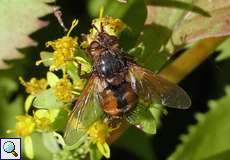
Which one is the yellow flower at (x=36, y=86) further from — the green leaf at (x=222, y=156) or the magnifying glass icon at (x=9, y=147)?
the green leaf at (x=222, y=156)

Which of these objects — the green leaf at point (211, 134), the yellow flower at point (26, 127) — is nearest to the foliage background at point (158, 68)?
the green leaf at point (211, 134)

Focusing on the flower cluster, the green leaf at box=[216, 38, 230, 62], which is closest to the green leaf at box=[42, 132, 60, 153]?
the flower cluster

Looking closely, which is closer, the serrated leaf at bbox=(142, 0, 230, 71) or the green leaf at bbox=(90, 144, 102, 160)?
the green leaf at bbox=(90, 144, 102, 160)

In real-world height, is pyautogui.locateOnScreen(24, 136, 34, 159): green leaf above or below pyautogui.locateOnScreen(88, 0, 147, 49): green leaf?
below

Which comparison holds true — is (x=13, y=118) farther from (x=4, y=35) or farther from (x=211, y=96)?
(x=211, y=96)

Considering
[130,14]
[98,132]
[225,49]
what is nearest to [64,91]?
[98,132]

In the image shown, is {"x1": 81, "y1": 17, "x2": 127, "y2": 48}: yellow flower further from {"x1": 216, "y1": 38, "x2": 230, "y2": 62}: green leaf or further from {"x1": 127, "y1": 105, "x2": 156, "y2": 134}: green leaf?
{"x1": 216, "y1": 38, "x2": 230, "y2": 62}: green leaf
